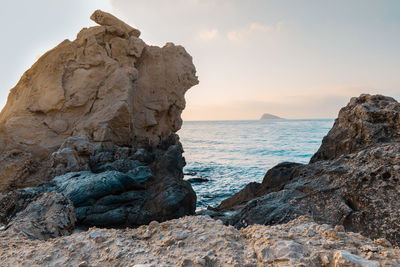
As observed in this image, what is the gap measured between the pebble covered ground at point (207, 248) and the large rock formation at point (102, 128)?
13.7ft

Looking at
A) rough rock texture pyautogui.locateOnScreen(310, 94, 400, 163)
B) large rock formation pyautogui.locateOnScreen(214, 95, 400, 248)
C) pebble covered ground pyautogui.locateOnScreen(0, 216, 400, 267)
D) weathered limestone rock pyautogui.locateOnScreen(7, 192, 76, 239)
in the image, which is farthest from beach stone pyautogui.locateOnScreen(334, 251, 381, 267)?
weathered limestone rock pyautogui.locateOnScreen(7, 192, 76, 239)

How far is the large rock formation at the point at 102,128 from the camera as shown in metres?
8.04

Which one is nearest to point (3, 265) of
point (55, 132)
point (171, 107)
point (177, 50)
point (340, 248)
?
point (340, 248)

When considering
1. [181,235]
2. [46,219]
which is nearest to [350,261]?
[181,235]

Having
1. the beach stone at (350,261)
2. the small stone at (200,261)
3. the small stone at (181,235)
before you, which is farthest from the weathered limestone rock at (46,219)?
the beach stone at (350,261)

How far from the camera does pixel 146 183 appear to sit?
30.9ft

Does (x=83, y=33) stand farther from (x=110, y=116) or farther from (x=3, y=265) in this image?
(x=3, y=265)

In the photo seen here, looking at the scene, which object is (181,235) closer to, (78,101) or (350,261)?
(350,261)

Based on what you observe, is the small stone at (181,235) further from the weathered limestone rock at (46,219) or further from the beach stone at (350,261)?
the weathered limestone rock at (46,219)

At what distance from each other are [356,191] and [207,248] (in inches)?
131

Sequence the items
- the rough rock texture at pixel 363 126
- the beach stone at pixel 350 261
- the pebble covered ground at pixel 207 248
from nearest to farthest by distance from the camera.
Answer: the beach stone at pixel 350 261, the pebble covered ground at pixel 207 248, the rough rock texture at pixel 363 126

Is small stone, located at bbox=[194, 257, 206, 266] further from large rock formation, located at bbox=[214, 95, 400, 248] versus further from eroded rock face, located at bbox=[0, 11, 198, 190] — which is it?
eroded rock face, located at bbox=[0, 11, 198, 190]

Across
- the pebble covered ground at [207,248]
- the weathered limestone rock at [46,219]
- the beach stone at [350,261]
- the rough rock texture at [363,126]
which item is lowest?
the weathered limestone rock at [46,219]

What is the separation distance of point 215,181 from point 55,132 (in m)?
10.2
